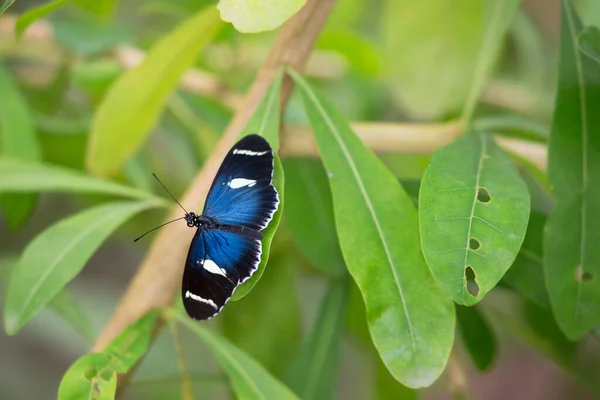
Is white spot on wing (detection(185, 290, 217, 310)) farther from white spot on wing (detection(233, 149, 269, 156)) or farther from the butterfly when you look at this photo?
white spot on wing (detection(233, 149, 269, 156))

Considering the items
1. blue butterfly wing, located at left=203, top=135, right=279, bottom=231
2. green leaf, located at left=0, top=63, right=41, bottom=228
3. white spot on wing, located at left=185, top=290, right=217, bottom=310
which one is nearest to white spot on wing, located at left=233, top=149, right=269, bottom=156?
blue butterfly wing, located at left=203, top=135, right=279, bottom=231

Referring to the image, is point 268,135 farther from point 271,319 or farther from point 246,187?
point 271,319

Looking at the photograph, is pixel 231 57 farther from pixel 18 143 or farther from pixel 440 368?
pixel 440 368

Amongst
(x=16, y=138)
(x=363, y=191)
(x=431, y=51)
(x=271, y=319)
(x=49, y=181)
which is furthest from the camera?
(x=431, y=51)

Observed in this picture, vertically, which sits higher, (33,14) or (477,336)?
(33,14)

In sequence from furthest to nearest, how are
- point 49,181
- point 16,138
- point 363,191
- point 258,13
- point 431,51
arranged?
point 431,51
point 16,138
point 49,181
point 363,191
point 258,13

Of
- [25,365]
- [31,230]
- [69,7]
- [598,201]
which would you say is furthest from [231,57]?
[25,365]

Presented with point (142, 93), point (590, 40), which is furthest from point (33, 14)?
point (590, 40)
